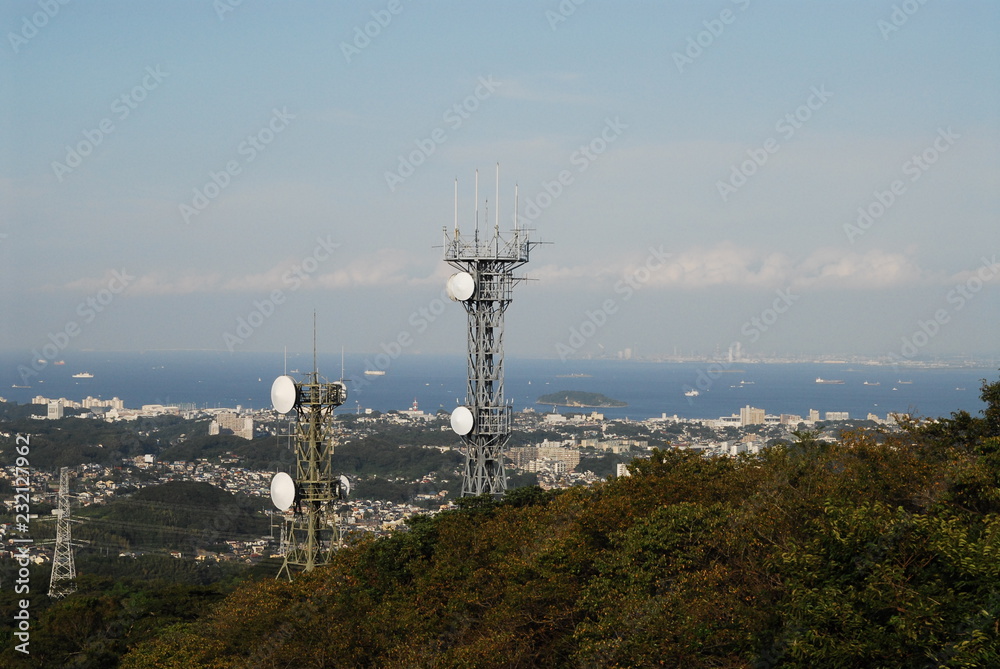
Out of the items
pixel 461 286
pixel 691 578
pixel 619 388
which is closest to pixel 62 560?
pixel 461 286

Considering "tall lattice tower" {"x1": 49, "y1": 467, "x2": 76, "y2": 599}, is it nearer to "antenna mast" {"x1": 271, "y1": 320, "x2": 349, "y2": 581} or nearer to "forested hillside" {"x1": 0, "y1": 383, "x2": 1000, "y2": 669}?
"forested hillside" {"x1": 0, "y1": 383, "x2": 1000, "y2": 669}

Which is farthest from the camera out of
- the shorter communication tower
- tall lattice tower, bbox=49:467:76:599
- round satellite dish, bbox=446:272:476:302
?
tall lattice tower, bbox=49:467:76:599

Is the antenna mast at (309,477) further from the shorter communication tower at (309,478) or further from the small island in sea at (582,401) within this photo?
the small island in sea at (582,401)

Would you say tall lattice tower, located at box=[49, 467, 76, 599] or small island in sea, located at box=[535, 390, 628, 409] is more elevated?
small island in sea, located at box=[535, 390, 628, 409]

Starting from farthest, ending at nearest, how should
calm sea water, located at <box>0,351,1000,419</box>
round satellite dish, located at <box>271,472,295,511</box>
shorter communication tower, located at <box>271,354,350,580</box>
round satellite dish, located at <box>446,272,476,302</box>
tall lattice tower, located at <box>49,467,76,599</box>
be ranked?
calm sea water, located at <box>0,351,1000,419</box>, tall lattice tower, located at <box>49,467,76,599</box>, round satellite dish, located at <box>446,272,476,302</box>, shorter communication tower, located at <box>271,354,350,580</box>, round satellite dish, located at <box>271,472,295,511</box>

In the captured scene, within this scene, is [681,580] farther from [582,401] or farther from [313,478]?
[582,401]

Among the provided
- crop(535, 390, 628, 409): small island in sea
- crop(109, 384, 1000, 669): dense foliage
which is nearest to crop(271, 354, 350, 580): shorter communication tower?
crop(109, 384, 1000, 669): dense foliage

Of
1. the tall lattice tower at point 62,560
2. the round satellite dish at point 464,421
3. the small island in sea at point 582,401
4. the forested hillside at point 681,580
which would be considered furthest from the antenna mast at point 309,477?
the small island in sea at point 582,401
